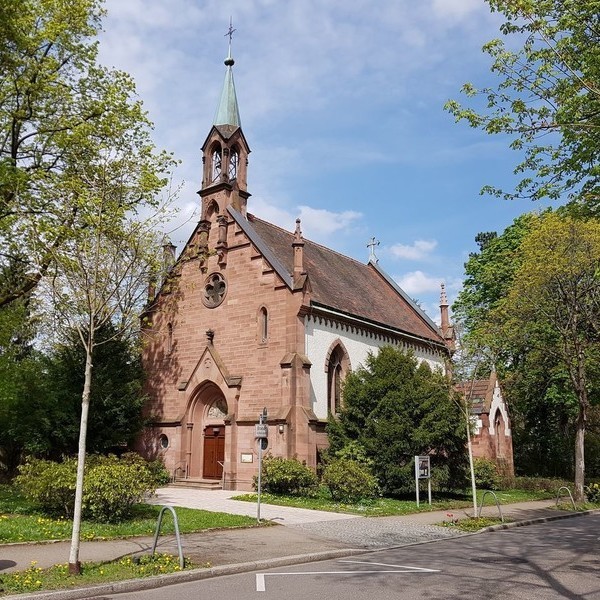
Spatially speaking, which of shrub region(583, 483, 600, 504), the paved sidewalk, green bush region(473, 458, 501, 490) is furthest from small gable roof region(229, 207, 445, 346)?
shrub region(583, 483, 600, 504)

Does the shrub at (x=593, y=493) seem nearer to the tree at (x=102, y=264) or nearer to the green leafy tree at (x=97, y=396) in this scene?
the green leafy tree at (x=97, y=396)

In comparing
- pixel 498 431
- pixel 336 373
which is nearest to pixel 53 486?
pixel 336 373

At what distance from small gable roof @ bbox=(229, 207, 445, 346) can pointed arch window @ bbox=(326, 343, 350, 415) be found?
195 cm

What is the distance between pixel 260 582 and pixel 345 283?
81.1 feet

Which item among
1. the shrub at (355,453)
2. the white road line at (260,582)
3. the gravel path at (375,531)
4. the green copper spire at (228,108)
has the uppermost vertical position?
the green copper spire at (228,108)

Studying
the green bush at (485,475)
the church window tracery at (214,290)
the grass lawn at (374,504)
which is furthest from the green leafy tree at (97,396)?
the green bush at (485,475)

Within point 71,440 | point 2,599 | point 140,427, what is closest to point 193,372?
point 140,427

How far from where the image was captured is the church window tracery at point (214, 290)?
2814 centimetres

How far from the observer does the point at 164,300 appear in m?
30.7

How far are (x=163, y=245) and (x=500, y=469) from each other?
27448 mm

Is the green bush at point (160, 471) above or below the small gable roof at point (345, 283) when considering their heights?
below

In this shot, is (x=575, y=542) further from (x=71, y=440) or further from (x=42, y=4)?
(x=42, y=4)

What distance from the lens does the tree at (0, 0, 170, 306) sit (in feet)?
55.1

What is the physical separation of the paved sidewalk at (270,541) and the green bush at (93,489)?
1.81 meters
